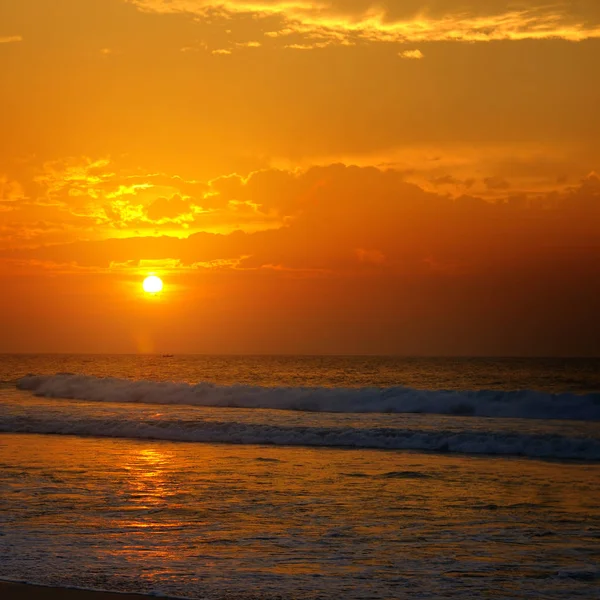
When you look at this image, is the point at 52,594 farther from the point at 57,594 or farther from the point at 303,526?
the point at 303,526

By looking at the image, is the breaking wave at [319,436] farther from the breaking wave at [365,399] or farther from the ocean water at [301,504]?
the breaking wave at [365,399]

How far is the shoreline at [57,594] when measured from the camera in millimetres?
7691

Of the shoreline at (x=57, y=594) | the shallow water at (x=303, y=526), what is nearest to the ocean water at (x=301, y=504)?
the shallow water at (x=303, y=526)

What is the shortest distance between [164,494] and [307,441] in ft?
31.1

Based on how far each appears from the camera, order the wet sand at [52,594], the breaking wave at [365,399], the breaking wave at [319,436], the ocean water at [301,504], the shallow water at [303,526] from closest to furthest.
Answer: the wet sand at [52,594] → the shallow water at [303,526] → the ocean water at [301,504] → the breaking wave at [319,436] → the breaking wave at [365,399]

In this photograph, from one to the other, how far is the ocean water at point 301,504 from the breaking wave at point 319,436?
3.1 inches

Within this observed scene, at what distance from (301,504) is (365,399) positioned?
24.5 m

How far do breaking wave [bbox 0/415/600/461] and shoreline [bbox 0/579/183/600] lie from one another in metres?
14.5

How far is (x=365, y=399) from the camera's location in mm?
37094

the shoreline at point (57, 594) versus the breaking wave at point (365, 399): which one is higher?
the breaking wave at point (365, 399)

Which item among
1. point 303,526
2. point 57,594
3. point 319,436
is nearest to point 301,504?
point 303,526

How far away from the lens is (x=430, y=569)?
8953mm

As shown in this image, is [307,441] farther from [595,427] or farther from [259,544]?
[259,544]

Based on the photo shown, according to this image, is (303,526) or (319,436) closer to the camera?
(303,526)
